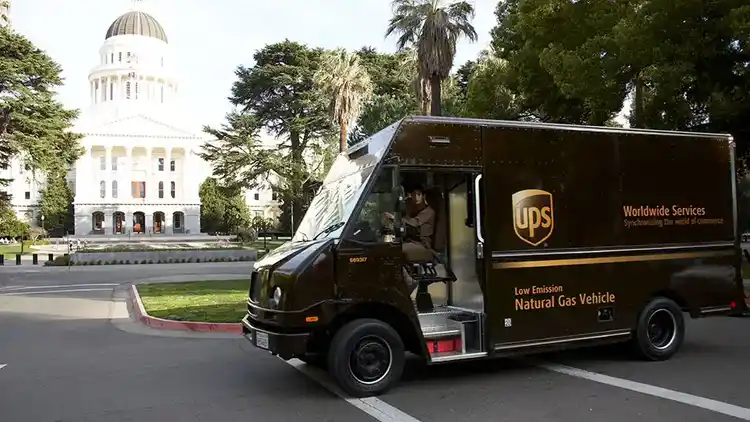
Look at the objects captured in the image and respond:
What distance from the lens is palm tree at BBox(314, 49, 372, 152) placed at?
102 ft

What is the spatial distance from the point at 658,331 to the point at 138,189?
97.7 m

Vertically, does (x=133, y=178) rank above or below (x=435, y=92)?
above

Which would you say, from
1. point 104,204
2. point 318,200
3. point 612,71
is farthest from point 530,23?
point 104,204

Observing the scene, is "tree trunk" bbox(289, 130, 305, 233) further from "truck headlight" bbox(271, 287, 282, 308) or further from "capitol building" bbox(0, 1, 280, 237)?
"capitol building" bbox(0, 1, 280, 237)

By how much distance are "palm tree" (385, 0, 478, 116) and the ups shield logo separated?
1486 centimetres

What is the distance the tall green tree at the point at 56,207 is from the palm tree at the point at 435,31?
8259 cm

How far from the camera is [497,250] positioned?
7484mm

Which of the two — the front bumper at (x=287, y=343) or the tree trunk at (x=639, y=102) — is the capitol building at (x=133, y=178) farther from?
the front bumper at (x=287, y=343)

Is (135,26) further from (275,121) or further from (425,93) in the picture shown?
(425,93)

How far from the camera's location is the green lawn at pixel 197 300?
44.5ft

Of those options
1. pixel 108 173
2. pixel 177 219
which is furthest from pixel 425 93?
pixel 108 173

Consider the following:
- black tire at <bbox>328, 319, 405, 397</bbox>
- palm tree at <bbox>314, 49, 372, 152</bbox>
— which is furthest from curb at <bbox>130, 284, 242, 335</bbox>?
palm tree at <bbox>314, 49, 372, 152</bbox>

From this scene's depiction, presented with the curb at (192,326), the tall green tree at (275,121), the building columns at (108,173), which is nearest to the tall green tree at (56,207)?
the building columns at (108,173)

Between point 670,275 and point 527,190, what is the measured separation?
244 centimetres
